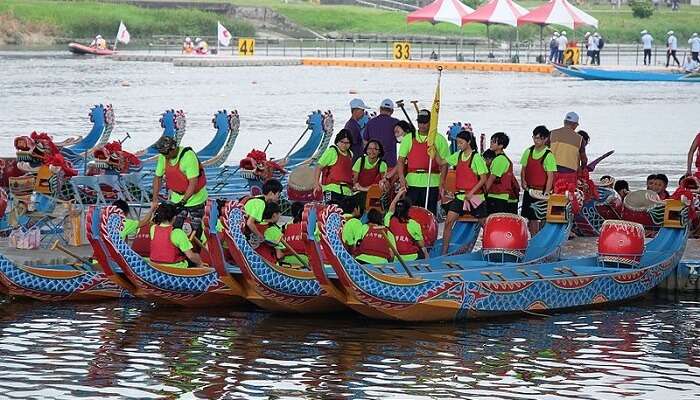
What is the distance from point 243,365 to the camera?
14.8m

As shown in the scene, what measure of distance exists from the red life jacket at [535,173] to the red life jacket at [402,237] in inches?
101

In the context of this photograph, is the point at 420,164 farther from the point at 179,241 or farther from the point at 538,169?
the point at 179,241

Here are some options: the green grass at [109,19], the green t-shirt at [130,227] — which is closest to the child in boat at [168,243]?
the green t-shirt at [130,227]

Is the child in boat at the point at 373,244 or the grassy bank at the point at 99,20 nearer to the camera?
the child in boat at the point at 373,244

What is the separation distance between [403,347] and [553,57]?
5227 centimetres

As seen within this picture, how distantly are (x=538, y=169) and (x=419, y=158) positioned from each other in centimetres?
144

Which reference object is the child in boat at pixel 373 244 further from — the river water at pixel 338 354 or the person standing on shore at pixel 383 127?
the person standing on shore at pixel 383 127

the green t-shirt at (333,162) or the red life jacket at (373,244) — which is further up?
the green t-shirt at (333,162)

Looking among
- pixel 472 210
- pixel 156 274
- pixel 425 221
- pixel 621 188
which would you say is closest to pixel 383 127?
pixel 472 210

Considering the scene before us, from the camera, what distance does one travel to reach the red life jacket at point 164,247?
647 inches

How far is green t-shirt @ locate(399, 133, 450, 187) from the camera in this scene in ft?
61.4

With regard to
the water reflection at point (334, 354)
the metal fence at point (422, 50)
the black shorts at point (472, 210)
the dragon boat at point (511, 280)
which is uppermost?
the metal fence at point (422, 50)

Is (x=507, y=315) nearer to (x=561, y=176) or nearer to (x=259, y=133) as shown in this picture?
(x=561, y=176)

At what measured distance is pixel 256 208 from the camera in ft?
54.5
